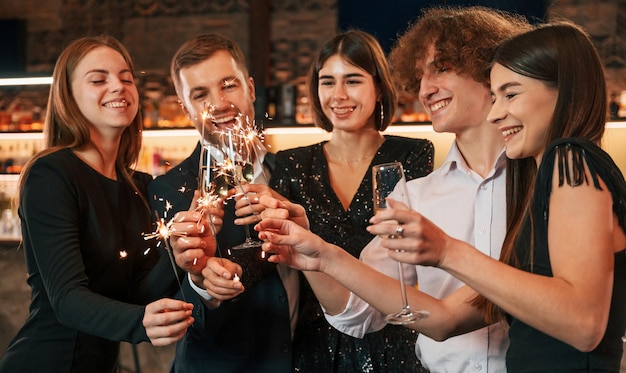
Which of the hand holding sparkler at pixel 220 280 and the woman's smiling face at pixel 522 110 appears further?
the hand holding sparkler at pixel 220 280

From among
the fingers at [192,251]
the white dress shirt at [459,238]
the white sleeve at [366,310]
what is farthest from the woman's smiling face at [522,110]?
the fingers at [192,251]

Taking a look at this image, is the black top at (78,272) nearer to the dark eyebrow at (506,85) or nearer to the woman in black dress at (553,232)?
the woman in black dress at (553,232)

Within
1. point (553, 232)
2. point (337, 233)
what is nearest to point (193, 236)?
point (337, 233)

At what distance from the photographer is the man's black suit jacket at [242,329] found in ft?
7.84

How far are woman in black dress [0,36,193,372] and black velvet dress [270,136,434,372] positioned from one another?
44 cm

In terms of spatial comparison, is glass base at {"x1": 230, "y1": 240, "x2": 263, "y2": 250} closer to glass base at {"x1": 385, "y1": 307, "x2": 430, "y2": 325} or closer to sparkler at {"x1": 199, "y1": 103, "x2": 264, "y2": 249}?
sparkler at {"x1": 199, "y1": 103, "x2": 264, "y2": 249}

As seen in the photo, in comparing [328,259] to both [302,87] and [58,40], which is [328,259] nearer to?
[302,87]

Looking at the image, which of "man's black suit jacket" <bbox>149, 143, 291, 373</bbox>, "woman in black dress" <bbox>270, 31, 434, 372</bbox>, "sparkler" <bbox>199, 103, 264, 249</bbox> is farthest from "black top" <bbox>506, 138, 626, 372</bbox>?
"man's black suit jacket" <bbox>149, 143, 291, 373</bbox>

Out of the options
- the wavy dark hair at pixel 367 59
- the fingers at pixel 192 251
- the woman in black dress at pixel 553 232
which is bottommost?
the fingers at pixel 192 251

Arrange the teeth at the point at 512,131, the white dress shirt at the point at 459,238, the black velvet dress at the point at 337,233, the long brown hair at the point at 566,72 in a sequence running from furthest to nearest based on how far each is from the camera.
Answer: the black velvet dress at the point at 337,233 < the white dress shirt at the point at 459,238 < the teeth at the point at 512,131 < the long brown hair at the point at 566,72

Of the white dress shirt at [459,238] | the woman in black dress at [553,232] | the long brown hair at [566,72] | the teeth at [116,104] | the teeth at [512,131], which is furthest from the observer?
the teeth at [116,104]

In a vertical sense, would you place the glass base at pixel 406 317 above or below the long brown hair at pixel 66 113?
below

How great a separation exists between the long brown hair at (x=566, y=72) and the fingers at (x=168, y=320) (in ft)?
2.68

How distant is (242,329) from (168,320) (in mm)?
482
